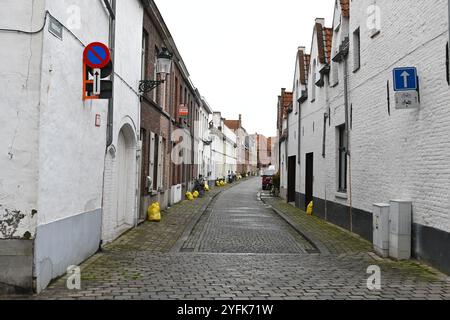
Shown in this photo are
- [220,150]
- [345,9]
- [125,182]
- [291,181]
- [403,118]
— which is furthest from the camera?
[220,150]

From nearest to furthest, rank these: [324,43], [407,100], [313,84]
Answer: [407,100] → [324,43] → [313,84]

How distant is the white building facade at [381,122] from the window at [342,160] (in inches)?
1.2

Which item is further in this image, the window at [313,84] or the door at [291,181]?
the door at [291,181]

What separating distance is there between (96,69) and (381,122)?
20.6 ft

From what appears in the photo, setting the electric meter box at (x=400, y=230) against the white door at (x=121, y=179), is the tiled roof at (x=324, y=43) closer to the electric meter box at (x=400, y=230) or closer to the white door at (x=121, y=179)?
the white door at (x=121, y=179)

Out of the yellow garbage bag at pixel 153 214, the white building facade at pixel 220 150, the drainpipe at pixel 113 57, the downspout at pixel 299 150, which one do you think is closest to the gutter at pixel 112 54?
the drainpipe at pixel 113 57

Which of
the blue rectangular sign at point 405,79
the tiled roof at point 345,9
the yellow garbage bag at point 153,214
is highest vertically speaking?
the tiled roof at point 345,9

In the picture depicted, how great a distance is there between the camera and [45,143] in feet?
18.4

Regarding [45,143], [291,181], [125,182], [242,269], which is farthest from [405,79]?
[291,181]

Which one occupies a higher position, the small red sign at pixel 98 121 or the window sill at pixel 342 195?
the small red sign at pixel 98 121

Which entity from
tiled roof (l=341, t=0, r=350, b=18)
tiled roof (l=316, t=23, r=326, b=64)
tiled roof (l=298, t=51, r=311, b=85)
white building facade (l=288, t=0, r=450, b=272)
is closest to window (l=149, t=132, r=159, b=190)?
white building facade (l=288, t=0, r=450, b=272)

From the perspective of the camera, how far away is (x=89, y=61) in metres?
7.08

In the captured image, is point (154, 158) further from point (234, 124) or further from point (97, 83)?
point (234, 124)

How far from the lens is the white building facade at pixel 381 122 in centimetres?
724
